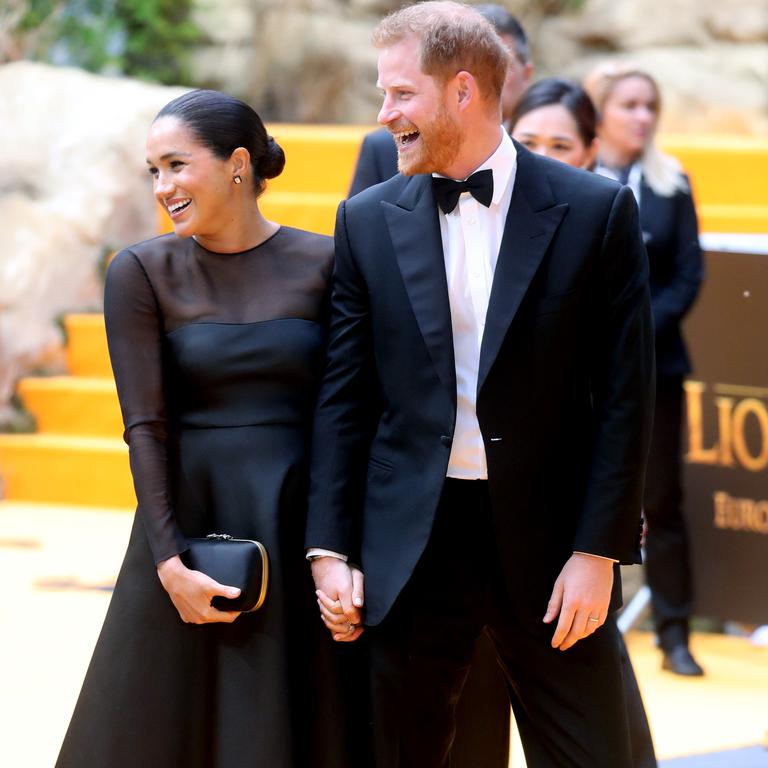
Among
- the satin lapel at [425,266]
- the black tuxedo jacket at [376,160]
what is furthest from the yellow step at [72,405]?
→ the satin lapel at [425,266]

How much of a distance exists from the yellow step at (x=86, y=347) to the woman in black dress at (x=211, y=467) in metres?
6.26

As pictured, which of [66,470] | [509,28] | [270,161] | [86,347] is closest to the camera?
[270,161]

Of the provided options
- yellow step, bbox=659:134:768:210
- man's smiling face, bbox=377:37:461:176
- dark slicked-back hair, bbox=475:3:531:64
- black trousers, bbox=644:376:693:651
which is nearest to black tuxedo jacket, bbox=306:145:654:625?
man's smiling face, bbox=377:37:461:176

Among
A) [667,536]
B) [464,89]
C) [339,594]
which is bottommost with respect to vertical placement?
[667,536]

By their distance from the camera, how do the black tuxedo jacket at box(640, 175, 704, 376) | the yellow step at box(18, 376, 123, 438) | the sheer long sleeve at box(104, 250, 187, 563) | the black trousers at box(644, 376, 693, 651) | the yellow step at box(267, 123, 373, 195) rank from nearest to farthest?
the sheer long sleeve at box(104, 250, 187, 563) < the black tuxedo jacket at box(640, 175, 704, 376) < the black trousers at box(644, 376, 693, 651) < the yellow step at box(18, 376, 123, 438) < the yellow step at box(267, 123, 373, 195)

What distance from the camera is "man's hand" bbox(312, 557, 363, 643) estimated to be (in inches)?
110

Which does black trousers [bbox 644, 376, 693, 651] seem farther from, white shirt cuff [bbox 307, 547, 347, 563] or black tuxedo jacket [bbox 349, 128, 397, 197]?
white shirt cuff [bbox 307, 547, 347, 563]

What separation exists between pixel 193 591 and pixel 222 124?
37.6 inches

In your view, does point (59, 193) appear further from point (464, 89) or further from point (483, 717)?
point (464, 89)

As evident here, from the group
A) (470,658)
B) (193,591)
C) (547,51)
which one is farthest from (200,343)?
(547,51)

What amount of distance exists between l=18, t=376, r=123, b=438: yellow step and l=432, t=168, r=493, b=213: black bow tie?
617 cm

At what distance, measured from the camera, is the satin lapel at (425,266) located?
2.69 m

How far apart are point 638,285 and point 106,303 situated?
3.53 ft

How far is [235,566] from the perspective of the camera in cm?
289
